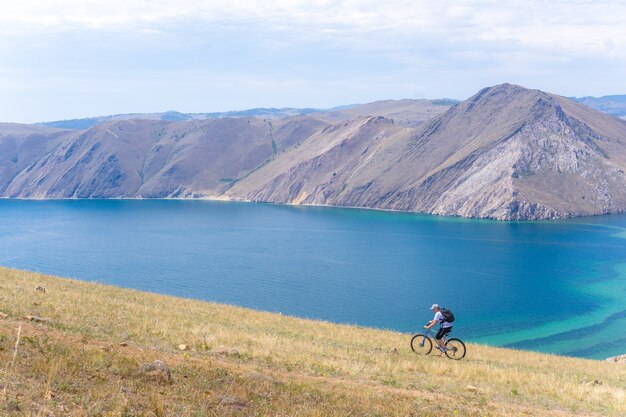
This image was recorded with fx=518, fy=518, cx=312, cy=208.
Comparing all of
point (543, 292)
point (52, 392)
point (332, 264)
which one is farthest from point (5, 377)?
point (332, 264)

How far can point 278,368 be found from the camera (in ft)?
57.1

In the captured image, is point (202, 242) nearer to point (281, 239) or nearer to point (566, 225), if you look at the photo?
point (281, 239)

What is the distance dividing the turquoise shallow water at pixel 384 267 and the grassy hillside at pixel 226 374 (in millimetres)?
38728

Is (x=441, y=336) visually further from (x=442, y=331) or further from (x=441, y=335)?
(x=442, y=331)

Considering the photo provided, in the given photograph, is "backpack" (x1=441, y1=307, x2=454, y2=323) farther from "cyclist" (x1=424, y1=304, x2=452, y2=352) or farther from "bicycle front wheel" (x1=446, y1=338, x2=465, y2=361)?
"bicycle front wheel" (x1=446, y1=338, x2=465, y2=361)

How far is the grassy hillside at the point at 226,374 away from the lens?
1191 cm

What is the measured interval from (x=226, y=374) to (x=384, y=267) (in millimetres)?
86419

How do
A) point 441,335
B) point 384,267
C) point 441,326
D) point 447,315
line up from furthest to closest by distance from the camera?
point 384,267 → point 441,335 → point 441,326 → point 447,315

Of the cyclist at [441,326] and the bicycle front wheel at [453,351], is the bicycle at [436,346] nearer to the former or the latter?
the bicycle front wheel at [453,351]

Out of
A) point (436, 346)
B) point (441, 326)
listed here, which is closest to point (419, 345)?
point (436, 346)

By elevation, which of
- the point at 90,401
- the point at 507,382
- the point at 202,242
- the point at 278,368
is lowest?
the point at 202,242

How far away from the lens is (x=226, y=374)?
14.7 m

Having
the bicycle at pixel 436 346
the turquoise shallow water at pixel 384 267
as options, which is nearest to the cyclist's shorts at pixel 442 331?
the bicycle at pixel 436 346

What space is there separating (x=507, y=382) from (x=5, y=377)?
16936 mm
